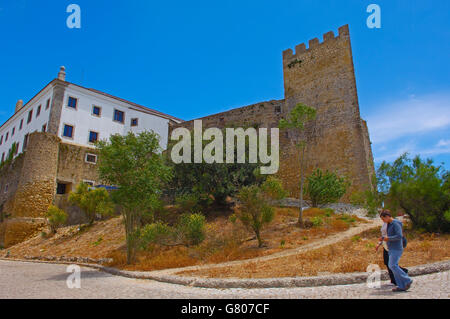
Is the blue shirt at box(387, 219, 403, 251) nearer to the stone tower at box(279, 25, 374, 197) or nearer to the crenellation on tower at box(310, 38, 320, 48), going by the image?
the stone tower at box(279, 25, 374, 197)

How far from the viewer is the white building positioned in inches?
1008

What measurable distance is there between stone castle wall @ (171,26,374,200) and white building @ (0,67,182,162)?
1209 cm

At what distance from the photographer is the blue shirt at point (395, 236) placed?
5.29m

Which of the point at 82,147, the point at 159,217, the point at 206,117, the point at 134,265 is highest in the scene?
the point at 206,117

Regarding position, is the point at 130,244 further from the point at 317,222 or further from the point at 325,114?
the point at 325,114

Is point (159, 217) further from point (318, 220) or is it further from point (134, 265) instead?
point (318, 220)

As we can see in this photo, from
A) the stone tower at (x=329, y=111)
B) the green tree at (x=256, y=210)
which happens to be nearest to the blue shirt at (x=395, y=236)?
the green tree at (x=256, y=210)

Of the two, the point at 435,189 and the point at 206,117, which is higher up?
the point at 206,117

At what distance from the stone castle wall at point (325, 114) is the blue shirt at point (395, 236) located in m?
14.5

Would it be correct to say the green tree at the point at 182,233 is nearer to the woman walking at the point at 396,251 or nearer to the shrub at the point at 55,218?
the woman walking at the point at 396,251

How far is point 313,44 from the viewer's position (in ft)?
77.4

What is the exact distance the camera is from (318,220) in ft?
42.8
